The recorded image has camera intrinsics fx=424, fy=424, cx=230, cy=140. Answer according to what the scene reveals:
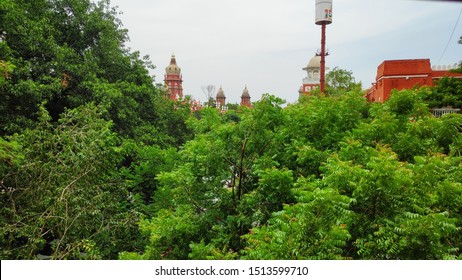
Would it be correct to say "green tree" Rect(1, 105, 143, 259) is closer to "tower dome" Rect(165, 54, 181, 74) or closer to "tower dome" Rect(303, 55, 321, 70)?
"tower dome" Rect(165, 54, 181, 74)

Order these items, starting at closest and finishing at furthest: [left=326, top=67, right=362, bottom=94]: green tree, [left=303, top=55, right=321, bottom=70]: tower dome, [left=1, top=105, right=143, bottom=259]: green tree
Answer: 1. [left=1, top=105, right=143, bottom=259]: green tree
2. [left=326, top=67, right=362, bottom=94]: green tree
3. [left=303, top=55, right=321, bottom=70]: tower dome

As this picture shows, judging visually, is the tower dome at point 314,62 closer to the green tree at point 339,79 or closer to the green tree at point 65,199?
the green tree at point 339,79

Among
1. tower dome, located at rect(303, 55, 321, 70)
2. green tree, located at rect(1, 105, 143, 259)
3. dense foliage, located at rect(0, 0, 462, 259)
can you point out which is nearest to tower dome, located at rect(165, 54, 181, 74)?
tower dome, located at rect(303, 55, 321, 70)

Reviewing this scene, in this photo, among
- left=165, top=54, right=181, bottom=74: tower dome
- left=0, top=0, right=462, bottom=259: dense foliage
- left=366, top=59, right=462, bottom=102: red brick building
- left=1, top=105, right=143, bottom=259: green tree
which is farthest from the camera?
left=165, top=54, right=181, bottom=74: tower dome

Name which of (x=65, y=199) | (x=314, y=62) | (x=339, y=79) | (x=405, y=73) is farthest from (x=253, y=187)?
(x=314, y=62)

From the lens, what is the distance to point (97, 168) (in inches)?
275

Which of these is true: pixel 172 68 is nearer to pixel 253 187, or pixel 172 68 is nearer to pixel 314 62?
pixel 314 62

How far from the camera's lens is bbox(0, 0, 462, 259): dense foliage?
376 cm

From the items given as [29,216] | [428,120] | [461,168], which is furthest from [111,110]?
[461,168]

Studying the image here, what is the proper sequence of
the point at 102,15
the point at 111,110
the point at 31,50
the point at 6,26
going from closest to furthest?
the point at 6,26 < the point at 31,50 < the point at 111,110 < the point at 102,15

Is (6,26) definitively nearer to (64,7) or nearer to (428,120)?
(64,7)

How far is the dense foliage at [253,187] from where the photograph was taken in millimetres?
3756

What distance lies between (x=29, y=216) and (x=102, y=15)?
875cm

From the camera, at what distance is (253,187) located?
6.20 m
